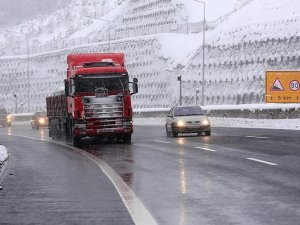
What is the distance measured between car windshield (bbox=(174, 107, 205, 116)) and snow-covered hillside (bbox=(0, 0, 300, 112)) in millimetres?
47825

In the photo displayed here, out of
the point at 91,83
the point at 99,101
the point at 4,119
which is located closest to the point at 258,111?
the point at 99,101

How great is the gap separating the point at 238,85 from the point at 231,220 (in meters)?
81.1

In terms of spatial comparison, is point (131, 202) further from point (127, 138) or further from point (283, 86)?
point (283, 86)

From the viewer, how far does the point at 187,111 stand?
37156 millimetres

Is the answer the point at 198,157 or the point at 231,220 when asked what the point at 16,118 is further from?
the point at 231,220

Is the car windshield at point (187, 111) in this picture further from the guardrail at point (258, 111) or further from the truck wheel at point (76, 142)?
the guardrail at point (258, 111)

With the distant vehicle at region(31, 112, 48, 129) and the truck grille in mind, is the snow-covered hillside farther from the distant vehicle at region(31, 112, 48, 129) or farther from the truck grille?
the truck grille

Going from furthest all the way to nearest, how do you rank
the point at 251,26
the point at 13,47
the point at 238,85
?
the point at 13,47, the point at 251,26, the point at 238,85

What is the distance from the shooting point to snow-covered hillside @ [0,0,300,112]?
293 ft

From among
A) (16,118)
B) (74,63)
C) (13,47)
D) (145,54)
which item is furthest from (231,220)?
(13,47)

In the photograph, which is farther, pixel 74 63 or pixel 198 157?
pixel 74 63

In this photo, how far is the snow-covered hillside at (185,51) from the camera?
8925 centimetres

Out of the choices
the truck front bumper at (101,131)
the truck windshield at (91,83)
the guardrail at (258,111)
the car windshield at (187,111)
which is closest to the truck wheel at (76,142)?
the truck front bumper at (101,131)

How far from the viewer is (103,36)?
141 m
